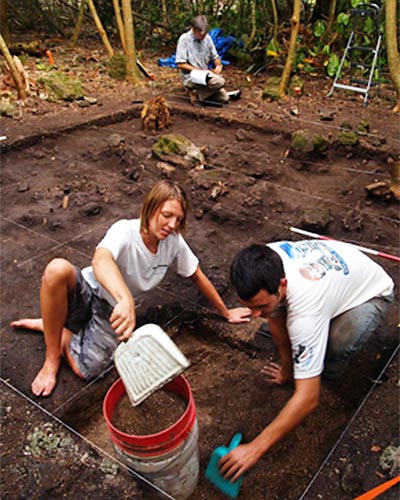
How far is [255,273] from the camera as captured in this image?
4.42ft

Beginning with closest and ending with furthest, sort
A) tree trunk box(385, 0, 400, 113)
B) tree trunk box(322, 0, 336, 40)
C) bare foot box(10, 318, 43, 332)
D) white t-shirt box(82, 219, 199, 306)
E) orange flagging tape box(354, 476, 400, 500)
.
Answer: orange flagging tape box(354, 476, 400, 500) → white t-shirt box(82, 219, 199, 306) → bare foot box(10, 318, 43, 332) → tree trunk box(385, 0, 400, 113) → tree trunk box(322, 0, 336, 40)

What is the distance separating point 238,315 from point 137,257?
71 cm

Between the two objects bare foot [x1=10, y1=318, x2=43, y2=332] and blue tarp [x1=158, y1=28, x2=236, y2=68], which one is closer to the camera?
bare foot [x1=10, y1=318, x2=43, y2=332]

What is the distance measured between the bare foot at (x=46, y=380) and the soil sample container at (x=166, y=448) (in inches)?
20.8

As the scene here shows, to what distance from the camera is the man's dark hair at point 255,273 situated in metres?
1.35

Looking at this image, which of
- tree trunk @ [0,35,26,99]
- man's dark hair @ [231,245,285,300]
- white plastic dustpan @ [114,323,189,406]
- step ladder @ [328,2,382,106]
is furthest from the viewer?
step ladder @ [328,2,382,106]

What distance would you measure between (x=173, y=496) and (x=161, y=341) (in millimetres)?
610

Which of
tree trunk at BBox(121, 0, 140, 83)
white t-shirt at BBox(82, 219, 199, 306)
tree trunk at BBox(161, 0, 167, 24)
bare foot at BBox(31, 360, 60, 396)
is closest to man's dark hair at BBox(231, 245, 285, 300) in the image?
white t-shirt at BBox(82, 219, 199, 306)

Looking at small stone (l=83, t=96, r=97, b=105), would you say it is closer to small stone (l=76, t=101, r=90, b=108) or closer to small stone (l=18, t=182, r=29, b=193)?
small stone (l=76, t=101, r=90, b=108)

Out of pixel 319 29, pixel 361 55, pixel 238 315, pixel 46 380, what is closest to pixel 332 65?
pixel 361 55

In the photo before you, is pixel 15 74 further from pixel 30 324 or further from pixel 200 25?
pixel 30 324

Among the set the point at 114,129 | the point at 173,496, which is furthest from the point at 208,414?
the point at 114,129

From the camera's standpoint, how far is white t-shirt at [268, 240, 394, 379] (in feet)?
4.64

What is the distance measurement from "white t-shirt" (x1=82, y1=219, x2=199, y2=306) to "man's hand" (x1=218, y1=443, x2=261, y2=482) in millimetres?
743
